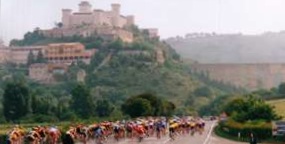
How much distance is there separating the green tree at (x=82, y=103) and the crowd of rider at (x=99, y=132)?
149 feet

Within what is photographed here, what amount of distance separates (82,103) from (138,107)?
1860cm

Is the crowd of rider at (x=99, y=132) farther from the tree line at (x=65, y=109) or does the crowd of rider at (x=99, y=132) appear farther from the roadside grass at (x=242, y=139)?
the tree line at (x=65, y=109)

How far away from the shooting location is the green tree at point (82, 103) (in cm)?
10594

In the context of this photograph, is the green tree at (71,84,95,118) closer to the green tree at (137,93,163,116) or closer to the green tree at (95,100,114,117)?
the green tree at (95,100,114,117)

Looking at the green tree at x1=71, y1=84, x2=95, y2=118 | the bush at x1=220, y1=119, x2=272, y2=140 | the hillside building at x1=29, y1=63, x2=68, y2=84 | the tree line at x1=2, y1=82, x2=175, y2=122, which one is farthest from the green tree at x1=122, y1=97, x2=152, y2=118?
the hillside building at x1=29, y1=63, x2=68, y2=84

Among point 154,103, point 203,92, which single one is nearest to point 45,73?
point 203,92

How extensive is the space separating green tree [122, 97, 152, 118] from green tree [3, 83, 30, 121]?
13682 millimetres

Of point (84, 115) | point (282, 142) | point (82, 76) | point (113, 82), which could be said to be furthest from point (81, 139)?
point (82, 76)

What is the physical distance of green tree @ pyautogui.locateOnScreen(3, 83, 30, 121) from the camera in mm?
94075

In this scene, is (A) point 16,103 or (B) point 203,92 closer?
(A) point 16,103

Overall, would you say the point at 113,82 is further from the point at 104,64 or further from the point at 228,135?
the point at 228,135

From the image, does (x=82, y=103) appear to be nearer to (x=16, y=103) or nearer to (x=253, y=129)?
(x=16, y=103)

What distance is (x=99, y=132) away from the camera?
4119 centimetres

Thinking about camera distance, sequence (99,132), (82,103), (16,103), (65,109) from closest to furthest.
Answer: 1. (99,132)
2. (16,103)
3. (65,109)
4. (82,103)
